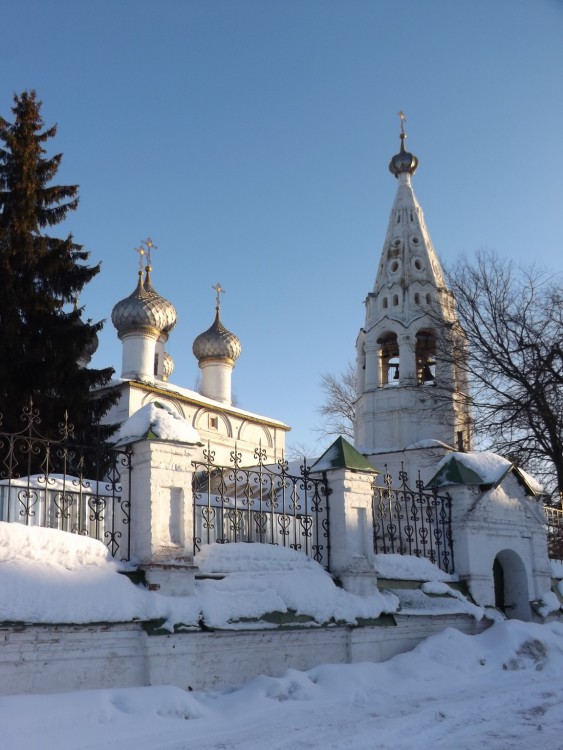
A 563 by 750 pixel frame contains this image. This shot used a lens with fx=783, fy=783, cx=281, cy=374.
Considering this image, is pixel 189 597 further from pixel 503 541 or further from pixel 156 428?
pixel 503 541

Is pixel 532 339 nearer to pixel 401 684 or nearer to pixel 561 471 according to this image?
pixel 561 471

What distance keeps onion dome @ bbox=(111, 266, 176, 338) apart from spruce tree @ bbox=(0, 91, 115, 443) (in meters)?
9.59

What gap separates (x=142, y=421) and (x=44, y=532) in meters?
1.30

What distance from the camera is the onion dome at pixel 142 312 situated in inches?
966

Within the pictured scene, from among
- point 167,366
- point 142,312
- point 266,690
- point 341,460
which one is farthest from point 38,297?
point 167,366

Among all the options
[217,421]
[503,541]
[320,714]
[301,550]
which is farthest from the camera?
[217,421]

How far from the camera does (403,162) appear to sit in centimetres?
2617

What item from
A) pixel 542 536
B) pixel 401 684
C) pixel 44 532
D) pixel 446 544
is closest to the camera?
pixel 44 532

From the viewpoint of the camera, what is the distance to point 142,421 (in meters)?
6.65

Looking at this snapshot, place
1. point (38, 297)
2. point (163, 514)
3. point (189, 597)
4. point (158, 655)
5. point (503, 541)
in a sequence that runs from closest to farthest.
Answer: point (158, 655) → point (189, 597) → point (163, 514) → point (503, 541) → point (38, 297)

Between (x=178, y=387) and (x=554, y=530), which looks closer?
(x=554, y=530)

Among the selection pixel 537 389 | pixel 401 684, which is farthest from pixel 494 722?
pixel 537 389

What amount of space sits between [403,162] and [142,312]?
10.0 metres

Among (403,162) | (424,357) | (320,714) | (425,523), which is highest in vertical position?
(403,162)
